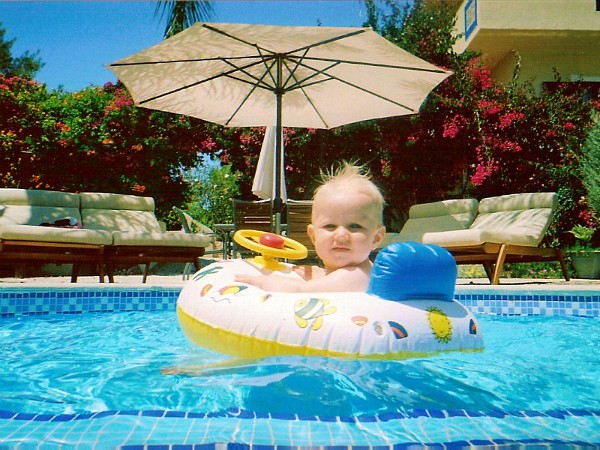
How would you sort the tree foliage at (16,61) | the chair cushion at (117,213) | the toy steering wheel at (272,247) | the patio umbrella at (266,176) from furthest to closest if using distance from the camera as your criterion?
the tree foliage at (16,61), the chair cushion at (117,213), the patio umbrella at (266,176), the toy steering wheel at (272,247)

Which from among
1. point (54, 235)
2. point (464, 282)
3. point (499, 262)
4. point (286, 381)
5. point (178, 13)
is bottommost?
point (464, 282)

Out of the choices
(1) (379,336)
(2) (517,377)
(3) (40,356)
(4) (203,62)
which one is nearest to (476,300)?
(2) (517,377)

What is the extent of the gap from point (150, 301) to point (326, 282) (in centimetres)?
267

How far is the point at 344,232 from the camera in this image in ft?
8.30

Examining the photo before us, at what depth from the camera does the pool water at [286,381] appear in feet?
6.03

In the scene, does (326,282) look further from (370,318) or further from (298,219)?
(298,219)

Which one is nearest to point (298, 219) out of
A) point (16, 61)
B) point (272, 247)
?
point (272, 247)

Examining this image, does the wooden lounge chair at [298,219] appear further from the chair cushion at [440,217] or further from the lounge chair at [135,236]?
the chair cushion at [440,217]

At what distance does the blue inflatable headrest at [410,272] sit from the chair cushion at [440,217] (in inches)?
211

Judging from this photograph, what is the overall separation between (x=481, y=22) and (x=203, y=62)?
298 inches

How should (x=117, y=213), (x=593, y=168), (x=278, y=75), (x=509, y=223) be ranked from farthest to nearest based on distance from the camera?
(x=593, y=168) → (x=117, y=213) → (x=509, y=223) → (x=278, y=75)

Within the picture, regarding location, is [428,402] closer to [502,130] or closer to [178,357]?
[178,357]

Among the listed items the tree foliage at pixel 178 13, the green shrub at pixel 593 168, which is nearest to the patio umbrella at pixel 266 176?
the green shrub at pixel 593 168

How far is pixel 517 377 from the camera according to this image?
7.60ft
